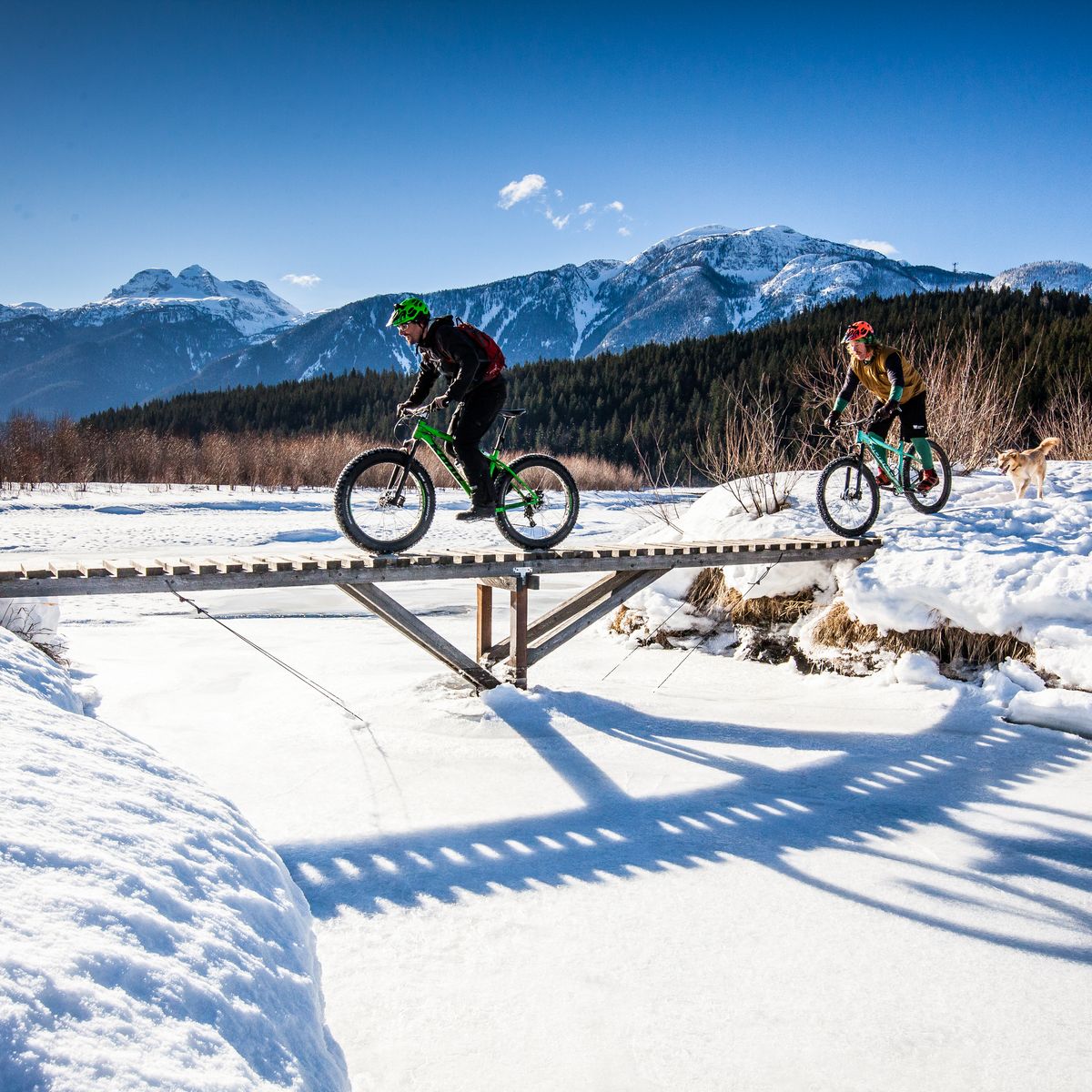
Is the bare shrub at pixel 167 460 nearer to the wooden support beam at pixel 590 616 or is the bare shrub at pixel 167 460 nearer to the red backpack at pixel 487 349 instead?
the wooden support beam at pixel 590 616

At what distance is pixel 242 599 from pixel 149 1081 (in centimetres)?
1170

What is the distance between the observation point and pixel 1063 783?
5.08 meters

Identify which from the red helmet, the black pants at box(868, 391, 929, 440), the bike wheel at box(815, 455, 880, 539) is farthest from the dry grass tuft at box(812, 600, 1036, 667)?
the red helmet

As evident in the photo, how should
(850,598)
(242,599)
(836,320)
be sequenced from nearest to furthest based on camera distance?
(850,598) < (242,599) < (836,320)

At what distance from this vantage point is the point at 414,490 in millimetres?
6441

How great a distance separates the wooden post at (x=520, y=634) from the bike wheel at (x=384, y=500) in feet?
Result: 3.16

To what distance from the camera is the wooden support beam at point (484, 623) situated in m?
7.34

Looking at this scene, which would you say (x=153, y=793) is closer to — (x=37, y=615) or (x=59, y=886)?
(x=59, y=886)

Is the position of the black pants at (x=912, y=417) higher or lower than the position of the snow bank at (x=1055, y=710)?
higher

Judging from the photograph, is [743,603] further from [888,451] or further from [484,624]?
[484,624]

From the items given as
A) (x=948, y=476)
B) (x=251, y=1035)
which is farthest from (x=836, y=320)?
(x=251, y=1035)

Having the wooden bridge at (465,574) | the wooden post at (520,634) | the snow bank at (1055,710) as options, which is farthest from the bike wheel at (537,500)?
the snow bank at (1055,710)

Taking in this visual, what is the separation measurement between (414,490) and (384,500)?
0.31 meters

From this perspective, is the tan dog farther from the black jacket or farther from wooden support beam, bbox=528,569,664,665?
the black jacket
